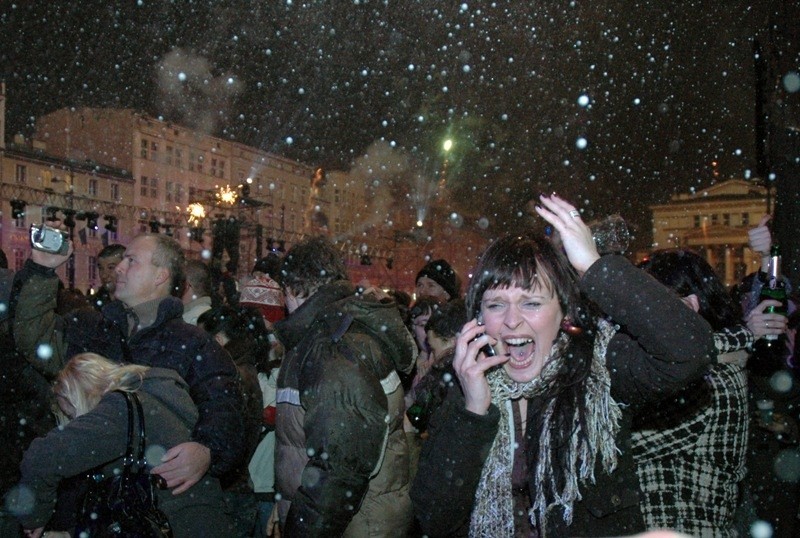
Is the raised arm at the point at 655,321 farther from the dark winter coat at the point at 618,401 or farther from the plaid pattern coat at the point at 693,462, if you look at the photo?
the plaid pattern coat at the point at 693,462

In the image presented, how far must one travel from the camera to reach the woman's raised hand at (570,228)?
2197 millimetres

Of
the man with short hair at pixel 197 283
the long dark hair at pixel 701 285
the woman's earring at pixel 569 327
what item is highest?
the man with short hair at pixel 197 283

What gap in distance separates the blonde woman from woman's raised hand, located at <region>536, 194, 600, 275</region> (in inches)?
72.0

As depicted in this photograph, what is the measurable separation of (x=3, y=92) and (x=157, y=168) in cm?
1279

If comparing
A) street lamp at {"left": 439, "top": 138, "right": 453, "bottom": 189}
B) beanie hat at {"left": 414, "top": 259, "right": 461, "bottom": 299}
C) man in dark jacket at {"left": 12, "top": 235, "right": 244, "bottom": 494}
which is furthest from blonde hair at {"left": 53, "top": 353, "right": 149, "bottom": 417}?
street lamp at {"left": 439, "top": 138, "right": 453, "bottom": 189}

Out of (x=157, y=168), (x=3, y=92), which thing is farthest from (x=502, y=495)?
(x=157, y=168)

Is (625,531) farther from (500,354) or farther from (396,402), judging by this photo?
(396,402)

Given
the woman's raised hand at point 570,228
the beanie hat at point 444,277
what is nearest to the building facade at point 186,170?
the beanie hat at point 444,277

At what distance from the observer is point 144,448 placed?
287 centimetres

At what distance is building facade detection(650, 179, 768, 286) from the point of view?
7679 centimetres

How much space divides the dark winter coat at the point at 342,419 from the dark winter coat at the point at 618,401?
2.20 ft

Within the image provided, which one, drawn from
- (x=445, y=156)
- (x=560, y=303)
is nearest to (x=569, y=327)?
(x=560, y=303)

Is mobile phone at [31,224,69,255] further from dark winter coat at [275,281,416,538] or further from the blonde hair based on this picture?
dark winter coat at [275,281,416,538]

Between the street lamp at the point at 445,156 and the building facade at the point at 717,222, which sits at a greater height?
the street lamp at the point at 445,156
